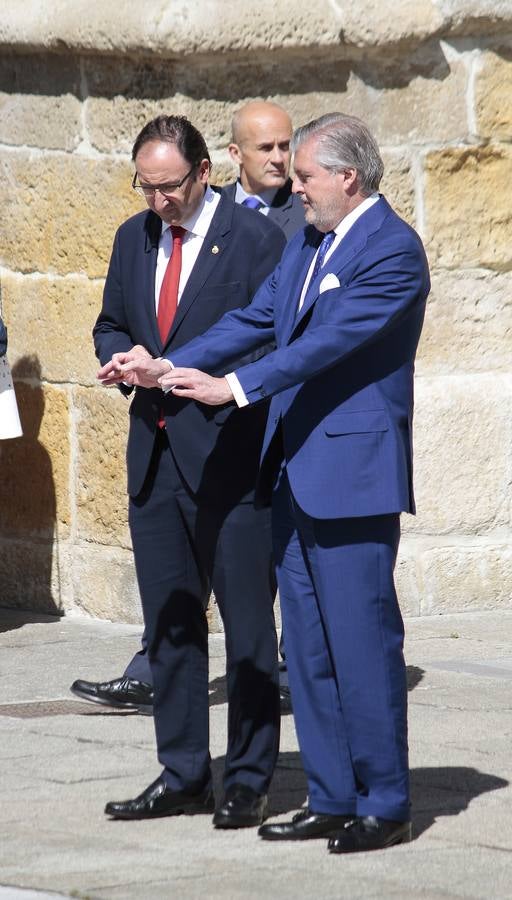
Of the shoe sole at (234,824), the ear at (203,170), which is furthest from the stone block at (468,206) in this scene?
the shoe sole at (234,824)

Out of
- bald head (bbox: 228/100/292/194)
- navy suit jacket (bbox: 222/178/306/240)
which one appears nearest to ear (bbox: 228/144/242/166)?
bald head (bbox: 228/100/292/194)

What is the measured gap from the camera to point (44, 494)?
8.07 metres

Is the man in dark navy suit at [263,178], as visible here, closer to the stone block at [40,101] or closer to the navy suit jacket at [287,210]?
the navy suit jacket at [287,210]

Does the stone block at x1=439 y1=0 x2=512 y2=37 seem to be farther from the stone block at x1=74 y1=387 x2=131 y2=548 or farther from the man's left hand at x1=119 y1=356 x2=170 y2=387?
the man's left hand at x1=119 y1=356 x2=170 y2=387

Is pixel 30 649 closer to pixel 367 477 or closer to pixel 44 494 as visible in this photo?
pixel 44 494

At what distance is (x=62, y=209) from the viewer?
25.9ft

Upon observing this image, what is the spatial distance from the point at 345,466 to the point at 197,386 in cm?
40

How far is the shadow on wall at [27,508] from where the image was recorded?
8.06 metres

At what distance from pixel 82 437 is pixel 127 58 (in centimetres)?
160

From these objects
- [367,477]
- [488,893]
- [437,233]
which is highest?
[437,233]

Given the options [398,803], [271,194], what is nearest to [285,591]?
[398,803]

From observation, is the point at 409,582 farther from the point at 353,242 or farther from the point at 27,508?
the point at 353,242

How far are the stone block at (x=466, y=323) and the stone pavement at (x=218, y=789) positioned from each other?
131 centimetres

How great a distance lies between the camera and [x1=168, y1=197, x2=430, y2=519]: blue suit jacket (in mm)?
4293
